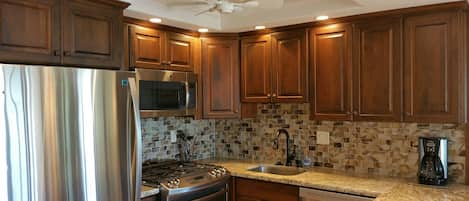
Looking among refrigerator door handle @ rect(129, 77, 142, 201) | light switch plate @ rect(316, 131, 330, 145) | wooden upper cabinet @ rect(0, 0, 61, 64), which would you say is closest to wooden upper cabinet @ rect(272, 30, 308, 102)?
light switch plate @ rect(316, 131, 330, 145)

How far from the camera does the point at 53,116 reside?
2072mm

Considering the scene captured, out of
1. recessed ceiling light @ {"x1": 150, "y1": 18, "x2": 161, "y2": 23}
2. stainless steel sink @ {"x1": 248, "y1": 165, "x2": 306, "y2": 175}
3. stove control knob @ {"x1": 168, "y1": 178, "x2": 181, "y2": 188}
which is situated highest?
recessed ceiling light @ {"x1": 150, "y1": 18, "x2": 161, "y2": 23}

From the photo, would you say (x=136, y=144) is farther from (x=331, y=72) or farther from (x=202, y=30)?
(x=331, y=72)

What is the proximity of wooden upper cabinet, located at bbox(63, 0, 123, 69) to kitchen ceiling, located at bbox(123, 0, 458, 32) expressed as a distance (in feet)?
1.06

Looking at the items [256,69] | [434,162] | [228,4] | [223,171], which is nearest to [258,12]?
[256,69]

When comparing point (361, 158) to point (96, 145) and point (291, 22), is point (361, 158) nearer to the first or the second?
point (291, 22)

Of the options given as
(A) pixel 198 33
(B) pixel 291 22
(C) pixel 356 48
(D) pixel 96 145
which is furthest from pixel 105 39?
(C) pixel 356 48

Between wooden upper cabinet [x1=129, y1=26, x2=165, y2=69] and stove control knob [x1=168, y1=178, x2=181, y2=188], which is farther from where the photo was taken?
wooden upper cabinet [x1=129, y1=26, x2=165, y2=69]

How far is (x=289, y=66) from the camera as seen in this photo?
3469 mm

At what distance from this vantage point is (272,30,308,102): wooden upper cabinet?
11.1 feet

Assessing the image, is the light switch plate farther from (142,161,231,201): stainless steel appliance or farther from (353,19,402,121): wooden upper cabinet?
(142,161,231,201): stainless steel appliance

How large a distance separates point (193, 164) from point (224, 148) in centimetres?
Answer: 67

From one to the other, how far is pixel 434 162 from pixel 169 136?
232 cm

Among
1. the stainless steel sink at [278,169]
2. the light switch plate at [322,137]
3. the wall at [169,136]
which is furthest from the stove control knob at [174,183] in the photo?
the light switch plate at [322,137]
